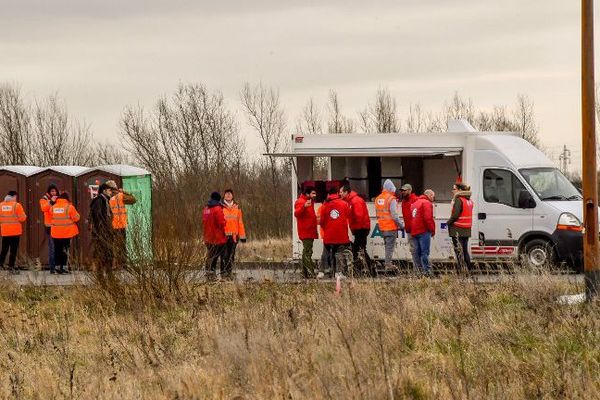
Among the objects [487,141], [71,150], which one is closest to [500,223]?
[487,141]

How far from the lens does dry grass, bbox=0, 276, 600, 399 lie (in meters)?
8.74

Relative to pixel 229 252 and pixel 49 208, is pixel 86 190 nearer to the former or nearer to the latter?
pixel 49 208

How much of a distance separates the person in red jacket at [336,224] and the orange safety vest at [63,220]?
5691mm

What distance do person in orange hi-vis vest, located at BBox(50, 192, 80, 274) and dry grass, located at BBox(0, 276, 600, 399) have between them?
25.5 feet

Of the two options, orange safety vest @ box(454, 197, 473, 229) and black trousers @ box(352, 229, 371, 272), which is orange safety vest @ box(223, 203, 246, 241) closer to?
black trousers @ box(352, 229, 371, 272)

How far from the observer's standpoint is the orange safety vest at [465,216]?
20312mm

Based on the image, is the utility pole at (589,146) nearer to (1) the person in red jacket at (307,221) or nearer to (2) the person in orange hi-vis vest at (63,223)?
(1) the person in red jacket at (307,221)

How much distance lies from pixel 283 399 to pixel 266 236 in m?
28.2

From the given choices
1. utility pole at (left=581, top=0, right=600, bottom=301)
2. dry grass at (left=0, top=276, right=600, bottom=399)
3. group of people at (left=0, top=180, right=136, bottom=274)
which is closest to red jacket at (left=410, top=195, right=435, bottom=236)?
dry grass at (left=0, top=276, right=600, bottom=399)

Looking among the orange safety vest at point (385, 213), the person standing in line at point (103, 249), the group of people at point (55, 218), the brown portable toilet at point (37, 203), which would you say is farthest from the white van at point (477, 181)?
the person standing in line at point (103, 249)

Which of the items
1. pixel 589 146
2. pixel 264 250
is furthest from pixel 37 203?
pixel 589 146

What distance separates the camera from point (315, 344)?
33.8 ft

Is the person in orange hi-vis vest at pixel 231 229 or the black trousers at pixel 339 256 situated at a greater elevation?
the person in orange hi-vis vest at pixel 231 229

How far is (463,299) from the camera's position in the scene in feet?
46.4
